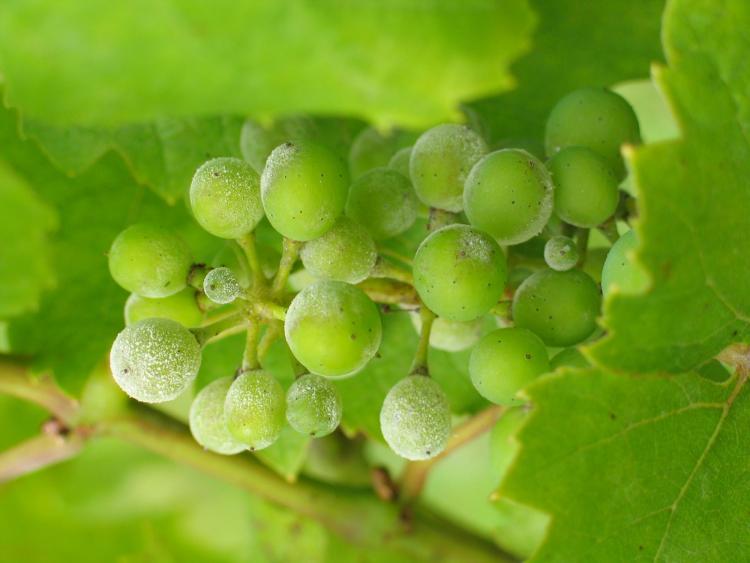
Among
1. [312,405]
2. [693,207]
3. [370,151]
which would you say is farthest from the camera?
[370,151]

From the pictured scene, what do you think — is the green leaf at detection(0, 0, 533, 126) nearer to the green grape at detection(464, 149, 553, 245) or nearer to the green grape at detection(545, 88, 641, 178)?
the green grape at detection(464, 149, 553, 245)

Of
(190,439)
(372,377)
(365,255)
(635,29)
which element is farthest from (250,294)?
(635,29)

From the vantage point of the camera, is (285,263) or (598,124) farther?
(598,124)

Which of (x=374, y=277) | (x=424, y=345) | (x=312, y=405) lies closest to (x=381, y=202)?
(x=374, y=277)

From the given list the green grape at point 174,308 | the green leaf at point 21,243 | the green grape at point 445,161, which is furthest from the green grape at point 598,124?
the green leaf at point 21,243

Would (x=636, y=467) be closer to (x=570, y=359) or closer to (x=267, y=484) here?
(x=570, y=359)

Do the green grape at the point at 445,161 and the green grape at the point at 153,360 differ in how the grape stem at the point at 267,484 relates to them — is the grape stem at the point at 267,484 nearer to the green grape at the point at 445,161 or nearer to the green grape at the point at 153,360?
the green grape at the point at 153,360
